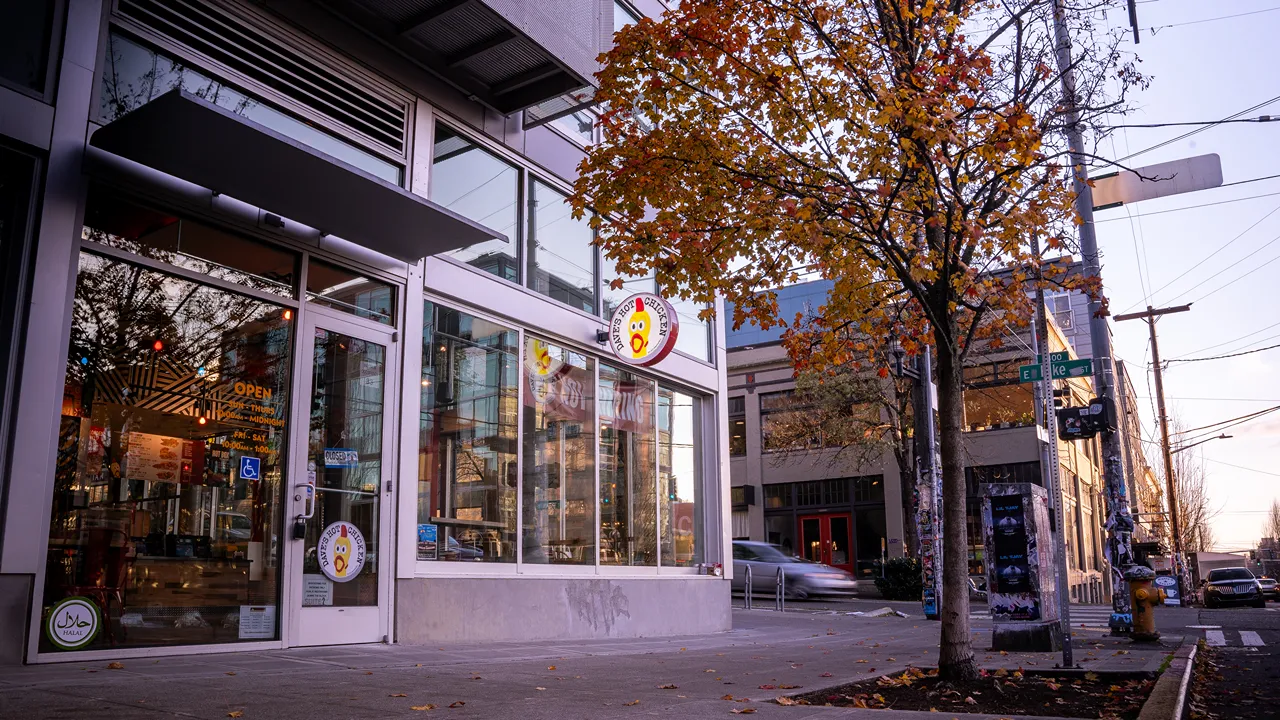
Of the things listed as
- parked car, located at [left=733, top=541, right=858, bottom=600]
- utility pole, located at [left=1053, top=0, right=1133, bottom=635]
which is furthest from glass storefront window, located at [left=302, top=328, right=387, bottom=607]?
parked car, located at [left=733, top=541, right=858, bottom=600]

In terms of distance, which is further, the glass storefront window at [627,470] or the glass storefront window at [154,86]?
the glass storefront window at [627,470]

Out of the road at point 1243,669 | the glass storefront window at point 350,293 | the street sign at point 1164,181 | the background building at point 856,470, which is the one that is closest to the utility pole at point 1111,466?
the street sign at point 1164,181

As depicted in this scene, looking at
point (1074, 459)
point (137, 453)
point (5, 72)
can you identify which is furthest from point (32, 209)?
point (1074, 459)

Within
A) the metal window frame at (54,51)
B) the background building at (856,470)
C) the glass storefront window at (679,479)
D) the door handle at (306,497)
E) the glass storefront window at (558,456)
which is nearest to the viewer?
the metal window frame at (54,51)

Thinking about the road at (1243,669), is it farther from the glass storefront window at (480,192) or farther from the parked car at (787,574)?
the parked car at (787,574)

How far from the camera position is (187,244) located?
824 cm

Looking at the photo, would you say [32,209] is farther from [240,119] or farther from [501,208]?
[501,208]

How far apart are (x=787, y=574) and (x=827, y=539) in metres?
13.3

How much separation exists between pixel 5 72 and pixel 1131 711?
348 inches

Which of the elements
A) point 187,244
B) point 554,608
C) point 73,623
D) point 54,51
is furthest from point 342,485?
point 54,51

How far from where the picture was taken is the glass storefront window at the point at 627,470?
44.3 feet

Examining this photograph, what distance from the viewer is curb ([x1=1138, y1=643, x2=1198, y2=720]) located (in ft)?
17.7

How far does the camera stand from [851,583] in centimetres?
2645

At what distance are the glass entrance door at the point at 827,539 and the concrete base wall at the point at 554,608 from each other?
23.7 m
